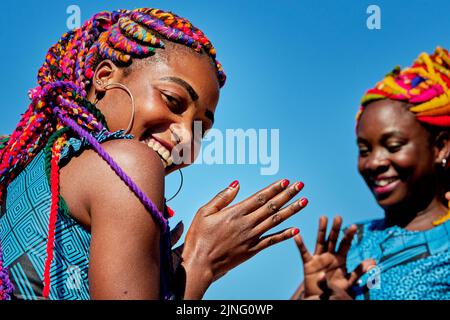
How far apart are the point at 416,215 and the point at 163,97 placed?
296cm

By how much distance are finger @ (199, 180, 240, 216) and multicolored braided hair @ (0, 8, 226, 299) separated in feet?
1.25

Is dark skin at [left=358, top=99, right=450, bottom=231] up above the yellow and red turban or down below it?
below

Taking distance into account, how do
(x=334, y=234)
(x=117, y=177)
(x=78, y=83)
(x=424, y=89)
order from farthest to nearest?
(x=424, y=89) → (x=334, y=234) → (x=78, y=83) → (x=117, y=177)

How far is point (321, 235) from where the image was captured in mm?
3822

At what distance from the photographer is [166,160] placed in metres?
2.41

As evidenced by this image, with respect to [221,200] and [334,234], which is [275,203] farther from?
[334,234]

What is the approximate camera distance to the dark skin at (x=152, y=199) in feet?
5.95

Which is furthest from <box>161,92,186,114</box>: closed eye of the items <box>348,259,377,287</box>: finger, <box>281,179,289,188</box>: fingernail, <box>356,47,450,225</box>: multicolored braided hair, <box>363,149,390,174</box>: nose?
<box>356,47,450,225</box>: multicolored braided hair

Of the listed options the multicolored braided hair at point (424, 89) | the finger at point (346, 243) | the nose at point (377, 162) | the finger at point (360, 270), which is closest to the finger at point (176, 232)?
the finger at point (346, 243)

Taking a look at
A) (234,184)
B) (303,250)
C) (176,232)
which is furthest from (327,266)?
(234,184)

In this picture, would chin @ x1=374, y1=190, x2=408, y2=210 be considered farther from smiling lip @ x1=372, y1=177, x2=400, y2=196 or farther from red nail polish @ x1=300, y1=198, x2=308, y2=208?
red nail polish @ x1=300, y1=198, x2=308, y2=208

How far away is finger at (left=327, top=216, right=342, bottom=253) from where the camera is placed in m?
3.78

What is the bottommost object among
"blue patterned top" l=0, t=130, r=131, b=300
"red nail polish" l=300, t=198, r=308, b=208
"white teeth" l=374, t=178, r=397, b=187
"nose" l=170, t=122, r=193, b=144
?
"blue patterned top" l=0, t=130, r=131, b=300

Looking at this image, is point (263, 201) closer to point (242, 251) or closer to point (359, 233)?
point (242, 251)
